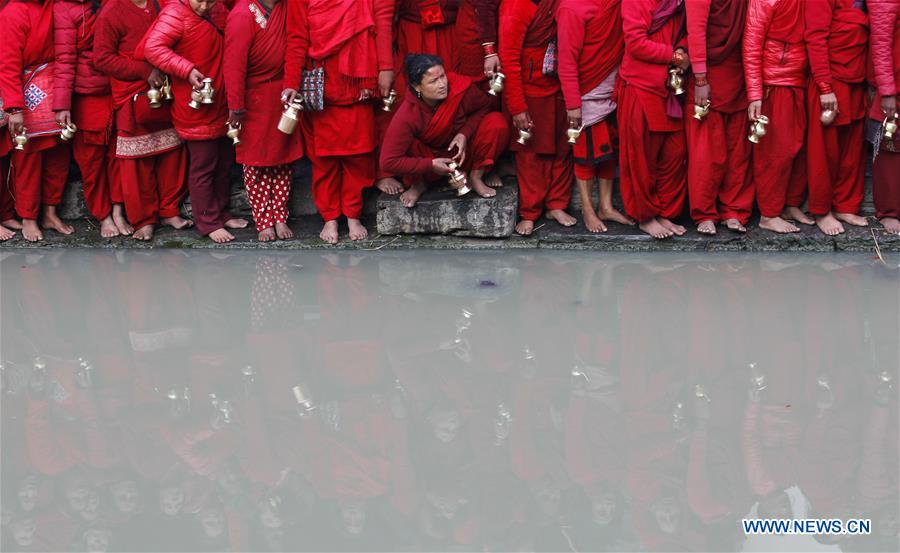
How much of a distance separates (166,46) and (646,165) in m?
2.69

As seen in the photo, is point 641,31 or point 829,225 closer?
point 641,31

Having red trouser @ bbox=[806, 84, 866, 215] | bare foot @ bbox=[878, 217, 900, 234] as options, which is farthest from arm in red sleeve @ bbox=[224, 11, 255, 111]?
bare foot @ bbox=[878, 217, 900, 234]

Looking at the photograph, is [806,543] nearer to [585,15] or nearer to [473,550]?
[473,550]

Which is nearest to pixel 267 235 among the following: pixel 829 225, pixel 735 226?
pixel 735 226

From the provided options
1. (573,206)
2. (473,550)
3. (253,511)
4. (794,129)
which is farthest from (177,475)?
(794,129)

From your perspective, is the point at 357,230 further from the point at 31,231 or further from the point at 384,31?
the point at 31,231

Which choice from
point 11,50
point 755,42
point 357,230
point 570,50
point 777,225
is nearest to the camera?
point 755,42

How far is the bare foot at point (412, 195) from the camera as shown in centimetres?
641

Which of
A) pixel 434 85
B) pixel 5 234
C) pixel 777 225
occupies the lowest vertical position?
pixel 5 234

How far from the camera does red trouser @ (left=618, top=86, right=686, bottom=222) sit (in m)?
6.15

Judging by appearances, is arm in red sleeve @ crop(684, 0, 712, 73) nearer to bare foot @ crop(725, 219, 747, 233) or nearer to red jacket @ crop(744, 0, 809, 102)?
red jacket @ crop(744, 0, 809, 102)

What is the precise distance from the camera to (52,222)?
678 centimetres

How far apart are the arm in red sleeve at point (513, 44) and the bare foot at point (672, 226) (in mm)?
980

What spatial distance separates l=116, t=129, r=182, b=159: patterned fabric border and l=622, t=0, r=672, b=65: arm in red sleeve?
2.64m
